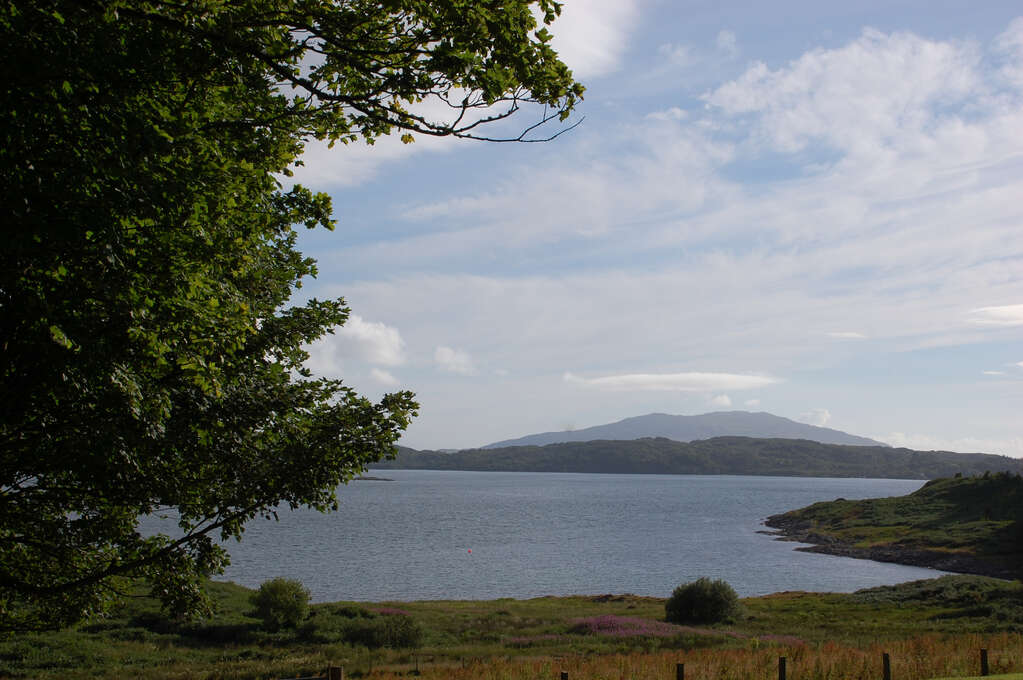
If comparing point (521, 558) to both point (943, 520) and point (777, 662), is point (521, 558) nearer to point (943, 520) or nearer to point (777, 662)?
point (777, 662)

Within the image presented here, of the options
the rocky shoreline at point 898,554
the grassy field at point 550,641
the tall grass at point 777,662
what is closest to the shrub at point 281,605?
the grassy field at point 550,641

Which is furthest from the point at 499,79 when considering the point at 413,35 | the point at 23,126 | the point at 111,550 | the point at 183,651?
the point at 183,651

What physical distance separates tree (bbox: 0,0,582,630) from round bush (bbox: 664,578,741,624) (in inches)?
1573

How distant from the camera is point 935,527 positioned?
110 meters

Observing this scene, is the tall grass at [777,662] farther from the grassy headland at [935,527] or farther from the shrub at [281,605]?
the grassy headland at [935,527]

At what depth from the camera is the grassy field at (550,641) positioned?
2405 cm

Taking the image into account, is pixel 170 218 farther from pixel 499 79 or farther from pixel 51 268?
pixel 499 79

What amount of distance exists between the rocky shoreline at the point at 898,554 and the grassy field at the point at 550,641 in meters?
27.7

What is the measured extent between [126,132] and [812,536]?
427 ft

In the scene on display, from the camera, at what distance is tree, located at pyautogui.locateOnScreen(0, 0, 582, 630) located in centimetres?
714

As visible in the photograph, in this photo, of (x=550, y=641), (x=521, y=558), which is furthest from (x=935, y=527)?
(x=550, y=641)

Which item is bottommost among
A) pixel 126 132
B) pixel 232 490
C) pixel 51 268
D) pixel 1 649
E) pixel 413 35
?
pixel 1 649

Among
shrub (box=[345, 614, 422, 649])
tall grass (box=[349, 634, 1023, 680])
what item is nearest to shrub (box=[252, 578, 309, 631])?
shrub (box=[345, 614, 422, 649])

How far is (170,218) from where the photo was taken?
780 cm
